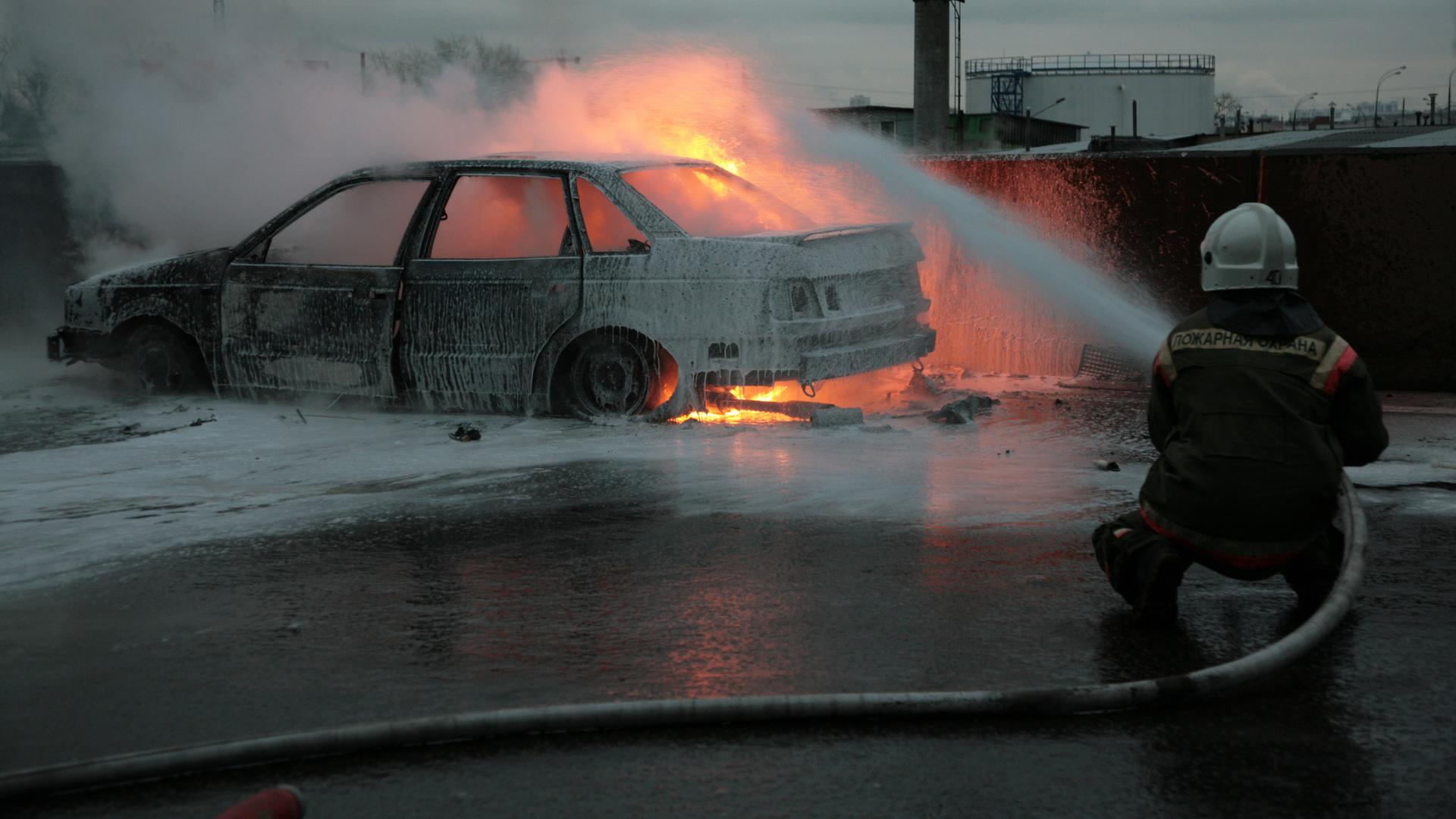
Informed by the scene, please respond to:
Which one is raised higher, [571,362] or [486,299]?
[486,299]

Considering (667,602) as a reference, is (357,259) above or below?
above

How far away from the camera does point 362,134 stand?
11.3 m

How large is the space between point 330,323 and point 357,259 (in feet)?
2.97

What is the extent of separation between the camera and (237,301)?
894 cm

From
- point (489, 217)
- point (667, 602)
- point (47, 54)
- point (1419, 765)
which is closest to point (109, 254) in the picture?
point (47, 54)

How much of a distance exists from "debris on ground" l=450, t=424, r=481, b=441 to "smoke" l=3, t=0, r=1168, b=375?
2659 mm

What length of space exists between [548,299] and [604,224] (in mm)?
563

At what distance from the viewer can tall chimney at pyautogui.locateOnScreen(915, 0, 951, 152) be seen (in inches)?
1415

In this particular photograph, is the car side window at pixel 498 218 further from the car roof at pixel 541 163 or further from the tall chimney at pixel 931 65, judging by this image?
the tall chimney at pixel 931 65

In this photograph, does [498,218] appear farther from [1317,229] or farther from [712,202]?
[1317,229]

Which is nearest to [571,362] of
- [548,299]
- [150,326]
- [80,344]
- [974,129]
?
[548,299]

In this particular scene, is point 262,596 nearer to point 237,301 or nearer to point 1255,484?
point 1255,484

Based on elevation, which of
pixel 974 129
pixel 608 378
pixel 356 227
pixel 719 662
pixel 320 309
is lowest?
pixel 719 662

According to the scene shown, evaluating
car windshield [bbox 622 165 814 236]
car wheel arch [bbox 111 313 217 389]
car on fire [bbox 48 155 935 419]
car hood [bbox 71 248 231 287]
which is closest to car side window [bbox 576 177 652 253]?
car on fire [bbox 48 155 935 419]
